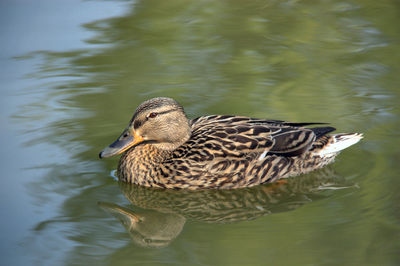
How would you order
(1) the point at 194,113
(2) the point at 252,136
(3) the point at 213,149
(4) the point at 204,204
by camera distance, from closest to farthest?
(4) the point at 204,204
(3) the point at 213,149
(2) the point at 252,136
(1) the point at 194,113

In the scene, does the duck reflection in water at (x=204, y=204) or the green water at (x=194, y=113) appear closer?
the green water at (x=194, y=113)

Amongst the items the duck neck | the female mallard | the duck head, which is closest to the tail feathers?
the female mallard

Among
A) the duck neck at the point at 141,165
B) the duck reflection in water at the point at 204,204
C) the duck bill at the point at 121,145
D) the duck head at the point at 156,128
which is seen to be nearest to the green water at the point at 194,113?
the duck reflection in water at the point at 204,204

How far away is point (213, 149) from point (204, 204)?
647 millimetres

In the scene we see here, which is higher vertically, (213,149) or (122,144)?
(122,144)

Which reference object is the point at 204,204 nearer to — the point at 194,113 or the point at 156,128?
the point at 156,128

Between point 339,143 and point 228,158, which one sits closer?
point 228,158

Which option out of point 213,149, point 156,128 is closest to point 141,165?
point 156,128

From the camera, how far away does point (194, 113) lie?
8664 millimetres

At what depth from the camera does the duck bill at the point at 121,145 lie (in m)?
6.99

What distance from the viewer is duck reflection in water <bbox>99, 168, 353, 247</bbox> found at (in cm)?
626

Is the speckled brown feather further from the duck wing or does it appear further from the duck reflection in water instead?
the duck reflection in water

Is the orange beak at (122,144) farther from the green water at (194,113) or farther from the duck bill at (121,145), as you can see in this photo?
the green water at (194,113)

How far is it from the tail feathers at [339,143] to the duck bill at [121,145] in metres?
2.09
